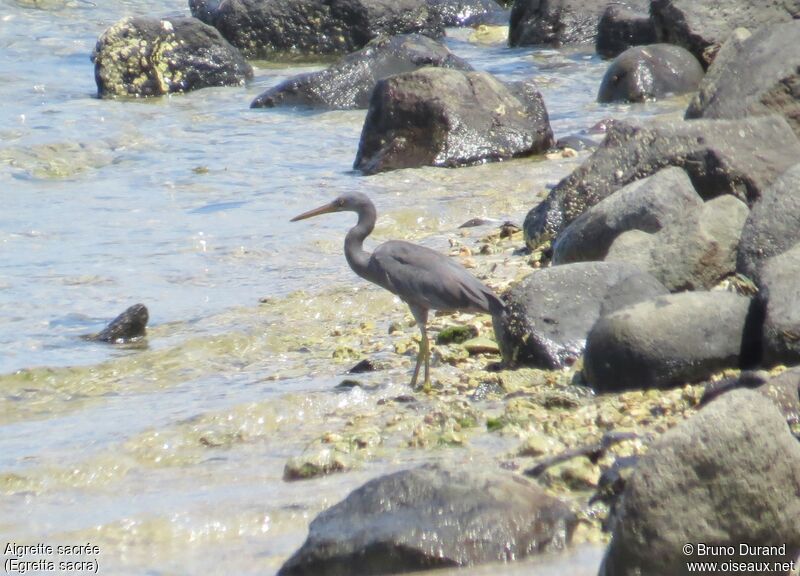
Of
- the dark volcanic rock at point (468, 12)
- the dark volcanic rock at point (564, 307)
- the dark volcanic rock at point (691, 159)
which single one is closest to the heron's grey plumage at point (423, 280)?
the dark volcanic rock at point (564, 307)

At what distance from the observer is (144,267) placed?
27.2 feet

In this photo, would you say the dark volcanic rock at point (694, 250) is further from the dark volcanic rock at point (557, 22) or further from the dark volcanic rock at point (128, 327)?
the dark volcanic rock at point (557, 22)

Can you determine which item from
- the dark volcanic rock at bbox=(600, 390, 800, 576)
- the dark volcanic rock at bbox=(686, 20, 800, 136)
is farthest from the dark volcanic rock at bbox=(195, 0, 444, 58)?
the dark volcanic rock at bbox=(600, 390, 800, 576)

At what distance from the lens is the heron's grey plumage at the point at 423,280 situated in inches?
235

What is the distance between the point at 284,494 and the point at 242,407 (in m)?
1.12

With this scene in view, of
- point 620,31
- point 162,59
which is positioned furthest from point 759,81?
point 162,59

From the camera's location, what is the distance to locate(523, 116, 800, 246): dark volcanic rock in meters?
6.96

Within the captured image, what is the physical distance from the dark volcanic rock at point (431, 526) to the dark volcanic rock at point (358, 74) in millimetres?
9656

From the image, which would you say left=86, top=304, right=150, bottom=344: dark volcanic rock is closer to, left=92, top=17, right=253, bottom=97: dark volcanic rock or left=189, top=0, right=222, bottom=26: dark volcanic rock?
left=92, top=17, right=253, bottom=97: dark volcanic rock

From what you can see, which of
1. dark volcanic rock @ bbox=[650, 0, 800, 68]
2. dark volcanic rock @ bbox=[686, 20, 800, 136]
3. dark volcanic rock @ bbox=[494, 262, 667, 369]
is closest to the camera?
dark volcanic rock @ bbox=[494, 262, 667, 369]

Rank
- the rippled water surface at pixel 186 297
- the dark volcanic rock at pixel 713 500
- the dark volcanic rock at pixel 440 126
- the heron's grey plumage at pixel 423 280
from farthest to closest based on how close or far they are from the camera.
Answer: the dark volcanic rock at pixel 440 126, the heron's grey plumage at pixel 423 280, the rippled water surface at pixel 186 297, the dark volcanic rock at pixel 713 500

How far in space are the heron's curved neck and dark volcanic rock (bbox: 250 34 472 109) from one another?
627cm

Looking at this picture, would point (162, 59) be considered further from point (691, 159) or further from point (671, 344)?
point (671, 344)

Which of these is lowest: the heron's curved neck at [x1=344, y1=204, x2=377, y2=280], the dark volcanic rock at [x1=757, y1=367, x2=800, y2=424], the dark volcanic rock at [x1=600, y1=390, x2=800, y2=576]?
the heron's curved neck at [x1=344, y1=204, x2=377, y2=280]
